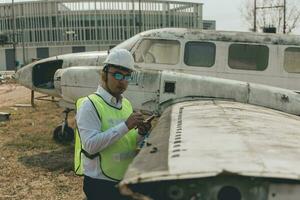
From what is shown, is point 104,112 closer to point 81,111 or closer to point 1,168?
point 81,111

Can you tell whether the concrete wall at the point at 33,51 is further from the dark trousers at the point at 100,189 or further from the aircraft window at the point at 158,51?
the dark trousers at the point at 100,189

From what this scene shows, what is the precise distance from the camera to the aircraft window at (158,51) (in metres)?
10.0

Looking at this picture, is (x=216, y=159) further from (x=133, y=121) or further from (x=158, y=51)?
(x=158, y=51)

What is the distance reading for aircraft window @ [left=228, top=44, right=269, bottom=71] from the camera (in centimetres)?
1012

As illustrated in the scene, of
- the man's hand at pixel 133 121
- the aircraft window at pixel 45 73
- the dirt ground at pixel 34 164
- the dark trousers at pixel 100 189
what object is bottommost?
the dirt ground at pixel 34 164

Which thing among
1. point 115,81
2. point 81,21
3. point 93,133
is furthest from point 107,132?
point 81,21

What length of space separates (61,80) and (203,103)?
312cm

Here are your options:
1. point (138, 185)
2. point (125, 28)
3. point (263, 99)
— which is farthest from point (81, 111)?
point (125, 28)

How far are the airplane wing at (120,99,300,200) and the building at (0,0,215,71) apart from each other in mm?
73500

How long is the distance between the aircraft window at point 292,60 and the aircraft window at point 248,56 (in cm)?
43

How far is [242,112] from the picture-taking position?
6.48 m

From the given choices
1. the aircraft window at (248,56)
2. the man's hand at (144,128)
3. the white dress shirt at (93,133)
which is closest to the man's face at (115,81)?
the white dress shirt at (93,133)

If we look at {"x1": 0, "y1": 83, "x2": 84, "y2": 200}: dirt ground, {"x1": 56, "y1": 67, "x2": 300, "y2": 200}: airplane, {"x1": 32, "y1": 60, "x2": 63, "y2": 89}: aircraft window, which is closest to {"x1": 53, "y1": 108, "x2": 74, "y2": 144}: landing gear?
{"x1": 0, "y1": 83, "x2": 84, "y2": 200}: dirt ground

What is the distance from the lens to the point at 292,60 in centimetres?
1027
